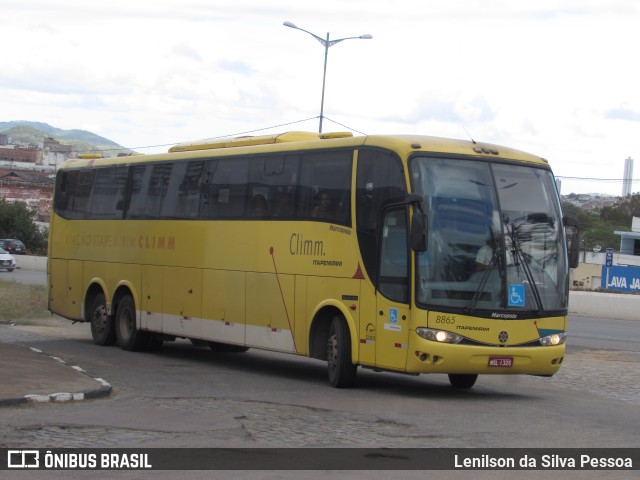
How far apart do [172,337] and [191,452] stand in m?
11.3

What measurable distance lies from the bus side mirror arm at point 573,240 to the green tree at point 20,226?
243 ft

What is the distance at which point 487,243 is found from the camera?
47.5 feet

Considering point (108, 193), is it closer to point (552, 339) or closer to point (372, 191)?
point (372, 191)

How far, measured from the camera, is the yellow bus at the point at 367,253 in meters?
14.3

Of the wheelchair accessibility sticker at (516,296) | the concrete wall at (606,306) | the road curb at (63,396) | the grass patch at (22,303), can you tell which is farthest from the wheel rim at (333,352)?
the concrete wall at (606,306)

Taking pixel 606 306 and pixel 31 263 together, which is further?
pixel 31 263

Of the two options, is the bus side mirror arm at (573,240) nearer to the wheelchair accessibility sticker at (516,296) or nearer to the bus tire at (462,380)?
the wheelchair accessibility sticker at (516,296)

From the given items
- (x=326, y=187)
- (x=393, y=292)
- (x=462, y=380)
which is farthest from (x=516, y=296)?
(x=326, y=187)

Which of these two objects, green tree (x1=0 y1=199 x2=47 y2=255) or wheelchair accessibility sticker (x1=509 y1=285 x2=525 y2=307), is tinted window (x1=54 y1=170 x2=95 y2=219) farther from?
green tree (x1=0 y1=199 x2=47 y2=255)

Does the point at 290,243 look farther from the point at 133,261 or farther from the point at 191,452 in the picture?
the point at 191,452

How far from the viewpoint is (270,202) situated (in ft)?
57.3

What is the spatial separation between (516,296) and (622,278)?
41.1 metres
